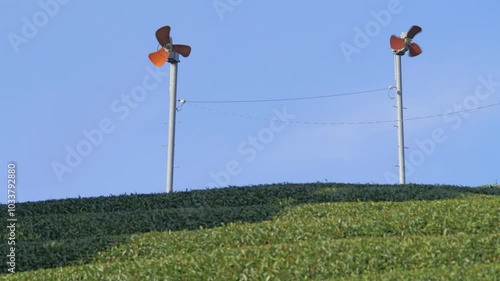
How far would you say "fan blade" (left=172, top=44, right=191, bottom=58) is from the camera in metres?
40.8

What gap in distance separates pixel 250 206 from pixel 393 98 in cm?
1470

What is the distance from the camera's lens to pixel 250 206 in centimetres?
2939

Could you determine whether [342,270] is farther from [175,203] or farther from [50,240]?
[175,203]

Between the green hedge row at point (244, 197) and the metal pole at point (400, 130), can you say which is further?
the metal pole at point (400, 130)

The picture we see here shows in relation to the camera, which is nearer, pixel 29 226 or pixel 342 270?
pixel 342 270

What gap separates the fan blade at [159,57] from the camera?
40.4 metres

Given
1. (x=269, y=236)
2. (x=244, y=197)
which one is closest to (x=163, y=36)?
(x=244, y=197)

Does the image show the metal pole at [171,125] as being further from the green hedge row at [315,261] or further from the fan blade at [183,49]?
the green hedge row at [315,261]

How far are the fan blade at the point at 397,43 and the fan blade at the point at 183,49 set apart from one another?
1139 centimetres

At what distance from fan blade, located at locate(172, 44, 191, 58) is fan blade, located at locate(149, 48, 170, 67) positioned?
2.02ft

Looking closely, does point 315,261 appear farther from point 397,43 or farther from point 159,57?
point 397,43

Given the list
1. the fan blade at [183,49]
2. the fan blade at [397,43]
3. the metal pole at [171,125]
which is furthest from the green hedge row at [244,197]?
the fan blade at [397,43]

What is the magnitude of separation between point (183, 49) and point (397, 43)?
39.1 feet

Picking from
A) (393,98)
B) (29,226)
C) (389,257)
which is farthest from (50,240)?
(393,98)
